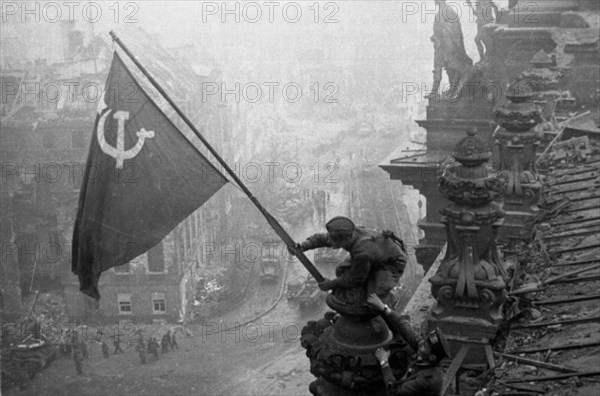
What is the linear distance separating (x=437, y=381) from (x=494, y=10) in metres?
21.7

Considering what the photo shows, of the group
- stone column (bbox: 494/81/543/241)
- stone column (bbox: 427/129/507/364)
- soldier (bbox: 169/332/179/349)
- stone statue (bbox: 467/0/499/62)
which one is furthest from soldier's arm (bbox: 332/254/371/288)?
soldier (bbox: 169/332/179/349)

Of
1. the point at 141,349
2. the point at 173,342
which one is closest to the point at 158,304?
the point at 173,342

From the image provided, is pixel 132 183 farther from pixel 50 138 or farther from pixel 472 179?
pixel 50 138

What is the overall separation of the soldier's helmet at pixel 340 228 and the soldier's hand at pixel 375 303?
52 cm

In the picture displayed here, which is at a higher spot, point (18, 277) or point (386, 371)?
point (386, 371)

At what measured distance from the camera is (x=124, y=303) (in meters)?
36.5

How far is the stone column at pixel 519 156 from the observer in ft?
39.1

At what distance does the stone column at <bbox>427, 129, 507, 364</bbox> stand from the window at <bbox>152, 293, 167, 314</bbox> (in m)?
29.7

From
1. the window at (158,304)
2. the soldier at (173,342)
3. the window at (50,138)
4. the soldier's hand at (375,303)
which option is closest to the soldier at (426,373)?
the soldier's hand at (375,303)

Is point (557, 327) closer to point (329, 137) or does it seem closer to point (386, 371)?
point (386, 371)

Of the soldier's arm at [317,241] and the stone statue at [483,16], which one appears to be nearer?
the soldier's arm at [317,241]

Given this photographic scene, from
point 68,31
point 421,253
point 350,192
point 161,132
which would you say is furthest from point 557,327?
point 350,192

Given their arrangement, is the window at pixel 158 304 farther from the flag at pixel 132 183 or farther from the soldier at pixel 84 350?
the flag at pixel 132 183

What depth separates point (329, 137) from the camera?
2862 inches
